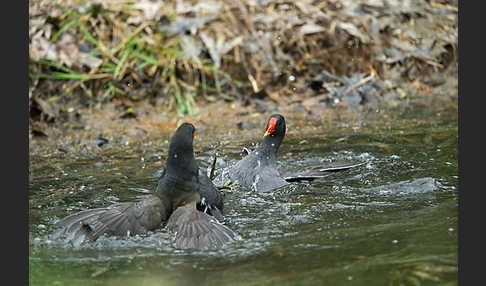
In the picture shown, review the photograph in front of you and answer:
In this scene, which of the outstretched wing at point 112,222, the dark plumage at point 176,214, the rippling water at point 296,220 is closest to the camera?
the rippling water at point 296,220

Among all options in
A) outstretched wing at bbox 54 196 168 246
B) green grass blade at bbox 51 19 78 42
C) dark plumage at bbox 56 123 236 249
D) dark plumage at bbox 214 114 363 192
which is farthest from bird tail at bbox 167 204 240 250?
green grass blade at bbox 51 19 78 42

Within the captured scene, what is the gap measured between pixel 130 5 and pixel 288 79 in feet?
8.61

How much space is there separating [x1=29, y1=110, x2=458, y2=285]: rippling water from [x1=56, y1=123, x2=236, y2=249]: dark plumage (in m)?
0.11

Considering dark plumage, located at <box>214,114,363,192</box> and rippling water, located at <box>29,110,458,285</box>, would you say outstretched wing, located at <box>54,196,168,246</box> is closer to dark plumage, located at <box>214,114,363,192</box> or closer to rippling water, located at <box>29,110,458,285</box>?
rippling water, located at <box>29,110,458,285</box>

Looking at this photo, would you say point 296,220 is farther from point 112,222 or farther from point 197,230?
point 112,222

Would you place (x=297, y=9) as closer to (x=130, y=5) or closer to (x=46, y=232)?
(x=130, y=5)

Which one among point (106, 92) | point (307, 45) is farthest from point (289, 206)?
point (307, 45)

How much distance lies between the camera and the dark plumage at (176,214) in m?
4.45

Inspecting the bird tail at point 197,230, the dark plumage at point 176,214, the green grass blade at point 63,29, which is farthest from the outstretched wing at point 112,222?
the green grass blade at point 63,29

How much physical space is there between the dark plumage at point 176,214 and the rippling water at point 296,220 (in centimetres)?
11

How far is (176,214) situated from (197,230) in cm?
38

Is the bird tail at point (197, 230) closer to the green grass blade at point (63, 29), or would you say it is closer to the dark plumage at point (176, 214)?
the dark plumage at point (176, 214)

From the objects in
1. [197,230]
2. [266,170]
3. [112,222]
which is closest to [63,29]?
[266,170]

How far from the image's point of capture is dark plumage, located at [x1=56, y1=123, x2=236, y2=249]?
4445 millimetres
